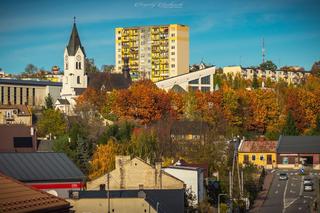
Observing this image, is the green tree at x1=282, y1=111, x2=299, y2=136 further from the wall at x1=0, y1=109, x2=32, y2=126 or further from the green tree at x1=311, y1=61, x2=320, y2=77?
the green tree at x1=311, y1=61, x2=320, y2=77

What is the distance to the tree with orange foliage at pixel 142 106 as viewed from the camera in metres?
84.6

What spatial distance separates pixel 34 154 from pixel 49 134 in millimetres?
32429

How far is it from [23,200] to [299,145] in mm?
58214

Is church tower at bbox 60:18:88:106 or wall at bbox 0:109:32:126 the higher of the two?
church tower at bbox 60:18:88:106

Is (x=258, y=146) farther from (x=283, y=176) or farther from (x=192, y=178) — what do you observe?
(x=192, y=178)

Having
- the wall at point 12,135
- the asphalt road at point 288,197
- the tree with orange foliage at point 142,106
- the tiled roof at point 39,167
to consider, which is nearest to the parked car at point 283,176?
the asphalt road at point 288,197

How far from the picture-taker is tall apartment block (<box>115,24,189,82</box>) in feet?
433

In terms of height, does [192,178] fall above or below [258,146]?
below

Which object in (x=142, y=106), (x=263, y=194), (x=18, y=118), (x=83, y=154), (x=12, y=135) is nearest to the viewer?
(x=263, y=194)

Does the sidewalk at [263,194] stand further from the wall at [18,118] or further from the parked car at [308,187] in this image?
the wall at [18,118]

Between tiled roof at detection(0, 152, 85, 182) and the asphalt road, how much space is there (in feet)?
31.9

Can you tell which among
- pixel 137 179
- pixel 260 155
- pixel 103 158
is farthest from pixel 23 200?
pixel 260 155

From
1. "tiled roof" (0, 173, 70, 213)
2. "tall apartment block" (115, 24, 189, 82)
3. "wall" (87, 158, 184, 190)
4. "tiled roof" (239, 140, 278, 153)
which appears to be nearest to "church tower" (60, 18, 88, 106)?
"tall apartment block" (115, 24, 189, 82)

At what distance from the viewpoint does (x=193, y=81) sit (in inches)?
4242
